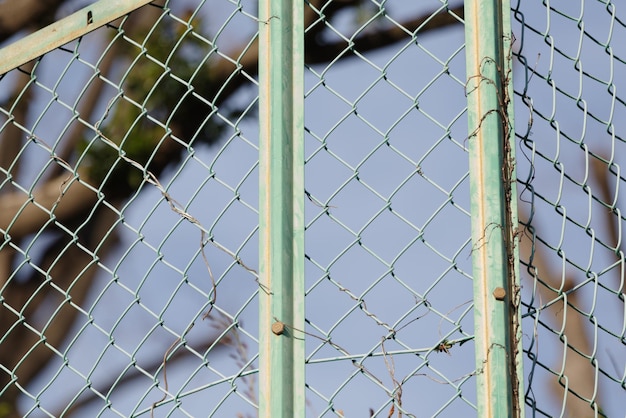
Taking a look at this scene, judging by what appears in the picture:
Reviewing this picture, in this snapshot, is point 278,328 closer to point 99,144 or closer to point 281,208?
point 281,208

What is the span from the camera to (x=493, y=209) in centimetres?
201

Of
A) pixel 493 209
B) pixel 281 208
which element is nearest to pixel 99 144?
pixel 281 208

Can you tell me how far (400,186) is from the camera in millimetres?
2146

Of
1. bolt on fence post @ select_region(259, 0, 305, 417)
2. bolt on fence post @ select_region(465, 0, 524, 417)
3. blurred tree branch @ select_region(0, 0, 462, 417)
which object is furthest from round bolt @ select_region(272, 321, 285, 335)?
blurred tree branch @ select_region(0, 0, 462, 417)

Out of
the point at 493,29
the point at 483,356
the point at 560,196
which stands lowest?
the point at 483,356

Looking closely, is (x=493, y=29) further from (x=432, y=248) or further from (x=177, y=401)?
(x=177, y=401)

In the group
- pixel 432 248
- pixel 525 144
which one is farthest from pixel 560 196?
pixel 432 248

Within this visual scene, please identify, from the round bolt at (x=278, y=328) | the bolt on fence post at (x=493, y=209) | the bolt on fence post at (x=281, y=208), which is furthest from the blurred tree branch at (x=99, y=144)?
the round bolt at (x=278, y=328)

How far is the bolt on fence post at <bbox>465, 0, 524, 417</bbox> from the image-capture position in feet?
6.39

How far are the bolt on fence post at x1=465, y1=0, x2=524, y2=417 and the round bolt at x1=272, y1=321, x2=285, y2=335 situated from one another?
32 centimetres

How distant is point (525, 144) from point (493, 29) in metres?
0.20

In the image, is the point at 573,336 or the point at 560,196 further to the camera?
the point at 573,336

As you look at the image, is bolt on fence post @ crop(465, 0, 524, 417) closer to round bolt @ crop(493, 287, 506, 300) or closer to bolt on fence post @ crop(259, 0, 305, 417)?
round bolt @ crop(493, 287, 506, 300)

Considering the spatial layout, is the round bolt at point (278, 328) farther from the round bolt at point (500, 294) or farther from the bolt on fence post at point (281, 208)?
the round bolt at point (500, 294)
